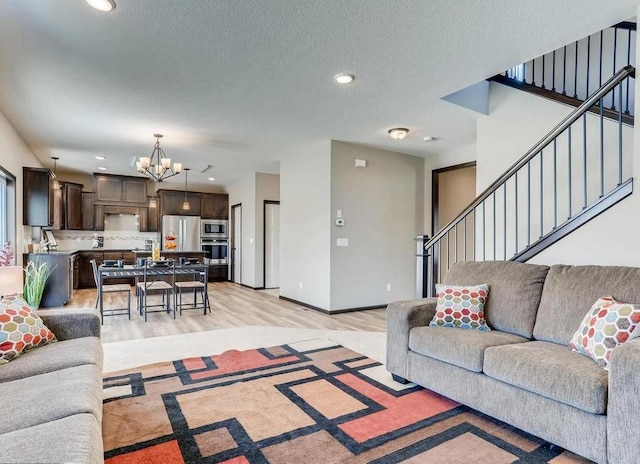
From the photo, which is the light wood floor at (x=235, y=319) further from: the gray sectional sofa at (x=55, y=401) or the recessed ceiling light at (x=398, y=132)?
the recessed ceiling light at (x=398, y=132)

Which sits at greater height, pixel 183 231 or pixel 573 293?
pixel 183 231

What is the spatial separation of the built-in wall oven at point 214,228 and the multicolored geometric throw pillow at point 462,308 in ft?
25.0

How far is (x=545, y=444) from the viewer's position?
6.42ft

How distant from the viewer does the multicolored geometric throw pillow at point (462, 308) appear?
2.64 meters

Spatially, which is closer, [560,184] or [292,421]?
[292,421]

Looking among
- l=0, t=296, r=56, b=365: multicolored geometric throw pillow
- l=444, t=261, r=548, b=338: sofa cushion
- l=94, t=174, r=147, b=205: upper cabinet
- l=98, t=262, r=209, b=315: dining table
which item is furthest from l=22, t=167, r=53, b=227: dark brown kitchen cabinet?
l=444, t=261, r=548, b=338: sofa cushion

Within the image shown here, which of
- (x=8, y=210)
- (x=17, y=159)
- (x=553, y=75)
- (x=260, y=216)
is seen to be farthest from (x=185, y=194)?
(x=553, y=75)

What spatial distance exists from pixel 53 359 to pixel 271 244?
623 cm

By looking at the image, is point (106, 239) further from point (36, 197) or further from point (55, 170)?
point (36, 197)

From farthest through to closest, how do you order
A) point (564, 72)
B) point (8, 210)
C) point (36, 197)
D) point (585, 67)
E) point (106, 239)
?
point (106, 239)
point (36, 197)
point (8, 210)
point (585, 67)
point (564, 72)

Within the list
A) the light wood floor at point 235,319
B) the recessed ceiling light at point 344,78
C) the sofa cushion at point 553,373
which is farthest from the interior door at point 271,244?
the sofa cushion at point 553,373

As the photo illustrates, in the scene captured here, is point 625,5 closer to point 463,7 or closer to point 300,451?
point 463,7

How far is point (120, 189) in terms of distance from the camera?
8523mm

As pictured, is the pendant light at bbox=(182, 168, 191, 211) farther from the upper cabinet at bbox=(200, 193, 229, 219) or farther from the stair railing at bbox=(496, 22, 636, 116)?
the stair railing at bbox=(496, 22, 636, 116)
